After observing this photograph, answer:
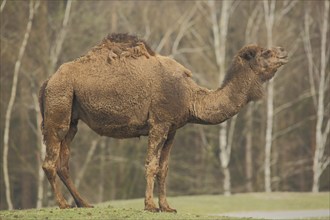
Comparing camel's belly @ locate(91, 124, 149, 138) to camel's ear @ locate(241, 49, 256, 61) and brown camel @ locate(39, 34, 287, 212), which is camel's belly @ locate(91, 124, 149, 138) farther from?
camel's ear @ locate(241, 49, 256, 61)

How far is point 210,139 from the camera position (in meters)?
39.6

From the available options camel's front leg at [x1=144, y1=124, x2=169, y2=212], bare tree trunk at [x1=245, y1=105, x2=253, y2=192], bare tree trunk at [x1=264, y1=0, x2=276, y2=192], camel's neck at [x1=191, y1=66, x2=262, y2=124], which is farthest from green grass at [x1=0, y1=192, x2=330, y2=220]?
bare tree trunk at [x1=245, y1=105, x2=253, y2=192]

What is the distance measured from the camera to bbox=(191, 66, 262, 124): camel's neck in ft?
45.5

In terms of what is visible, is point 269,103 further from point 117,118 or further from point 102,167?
point 117,118

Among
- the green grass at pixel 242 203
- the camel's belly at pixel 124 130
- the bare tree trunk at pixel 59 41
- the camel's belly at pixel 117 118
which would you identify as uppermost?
the bare tree trunk at pixel 59 41

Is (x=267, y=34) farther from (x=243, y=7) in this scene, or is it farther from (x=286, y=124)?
(x=286, y=124)

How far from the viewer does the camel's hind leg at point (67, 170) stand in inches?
553

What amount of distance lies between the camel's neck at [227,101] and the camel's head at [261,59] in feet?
0.50

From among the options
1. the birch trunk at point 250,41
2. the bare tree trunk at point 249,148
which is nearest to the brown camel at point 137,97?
the birch trunk at point 250,41

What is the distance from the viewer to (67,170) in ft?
46.2

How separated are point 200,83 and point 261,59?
2117 cm

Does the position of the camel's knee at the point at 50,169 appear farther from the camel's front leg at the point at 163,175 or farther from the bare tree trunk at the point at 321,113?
the bare tree trunk at the point at 321,113

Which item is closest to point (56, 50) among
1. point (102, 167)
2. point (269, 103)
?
point (102, 167)

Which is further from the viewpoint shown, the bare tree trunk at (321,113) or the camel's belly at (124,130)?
the bare tree trunk at (321,113)
